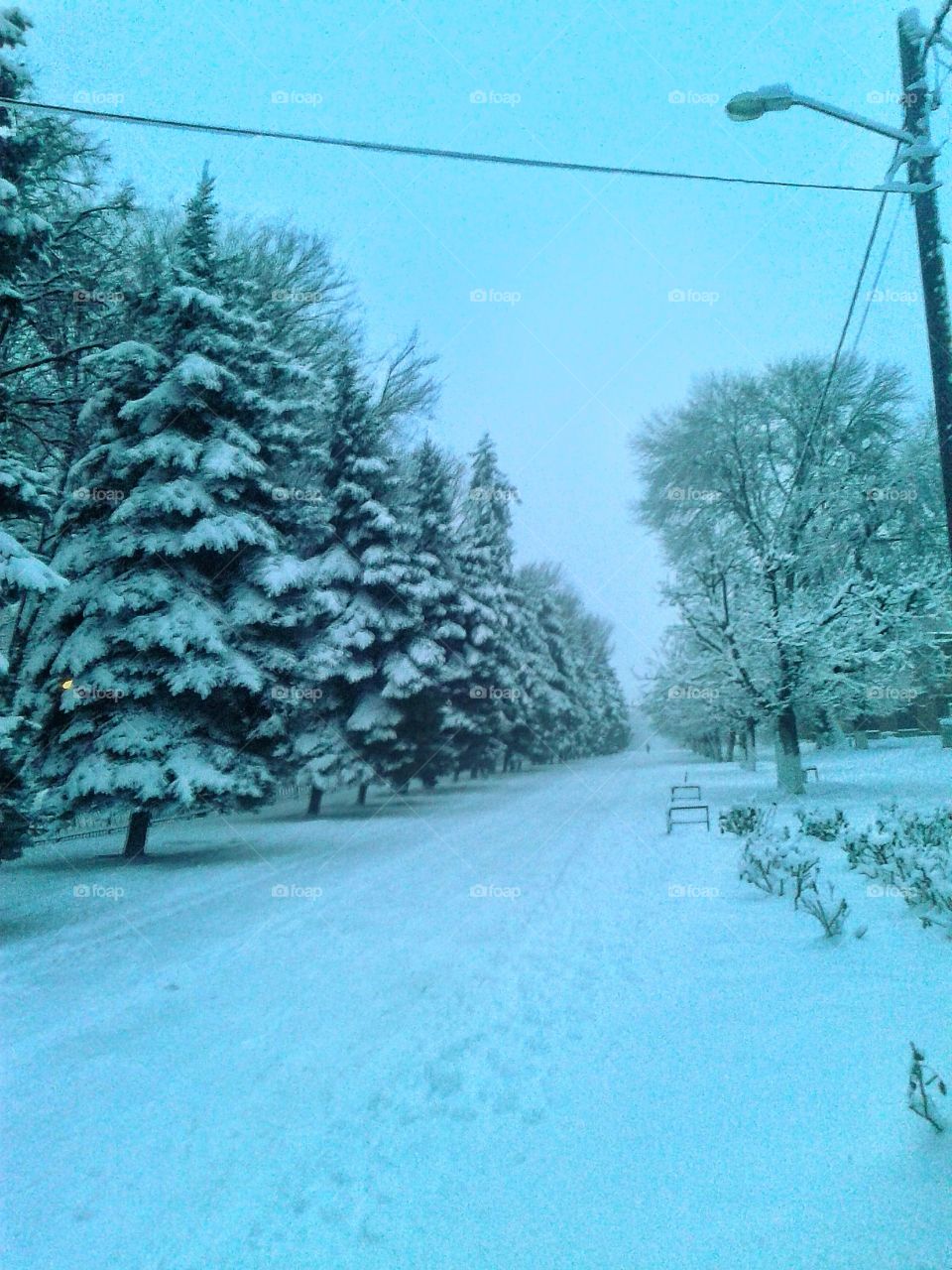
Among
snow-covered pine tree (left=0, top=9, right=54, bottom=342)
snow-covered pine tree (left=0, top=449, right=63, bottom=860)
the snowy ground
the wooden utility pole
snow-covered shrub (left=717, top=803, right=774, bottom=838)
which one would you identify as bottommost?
the snowy ground

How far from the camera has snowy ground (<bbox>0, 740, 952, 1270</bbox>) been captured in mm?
3121

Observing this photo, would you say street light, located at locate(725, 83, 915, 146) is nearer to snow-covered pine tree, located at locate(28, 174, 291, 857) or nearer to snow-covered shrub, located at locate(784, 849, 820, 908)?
snow-covered shrub, located at locate(784, 849, 820, 908)

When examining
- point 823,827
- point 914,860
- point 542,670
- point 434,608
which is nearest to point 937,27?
point 914,860

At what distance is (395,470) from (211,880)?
1321cm

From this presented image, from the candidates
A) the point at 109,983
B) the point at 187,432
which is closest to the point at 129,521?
the point at 187,432

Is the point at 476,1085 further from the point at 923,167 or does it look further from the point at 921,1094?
the point at 923,167

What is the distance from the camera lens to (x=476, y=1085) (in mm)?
4414

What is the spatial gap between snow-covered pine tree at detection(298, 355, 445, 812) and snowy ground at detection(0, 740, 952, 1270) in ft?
34.4

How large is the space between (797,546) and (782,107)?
14488mm

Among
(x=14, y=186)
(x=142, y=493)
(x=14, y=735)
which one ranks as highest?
(x=14, y=186)

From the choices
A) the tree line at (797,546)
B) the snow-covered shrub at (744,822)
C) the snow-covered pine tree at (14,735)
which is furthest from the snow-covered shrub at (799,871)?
the tree line at (797,546)

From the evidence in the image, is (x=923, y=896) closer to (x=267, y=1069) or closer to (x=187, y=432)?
(x=267, y=1069)

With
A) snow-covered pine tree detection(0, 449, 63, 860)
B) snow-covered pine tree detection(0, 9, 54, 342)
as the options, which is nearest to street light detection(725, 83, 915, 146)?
→ snow-covered pine tree detection(0, 449, 63, 860)

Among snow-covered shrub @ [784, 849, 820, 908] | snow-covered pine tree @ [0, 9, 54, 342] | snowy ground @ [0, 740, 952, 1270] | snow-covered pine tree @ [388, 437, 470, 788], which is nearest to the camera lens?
snowy ground @ [0, 740, 952, 1270]
